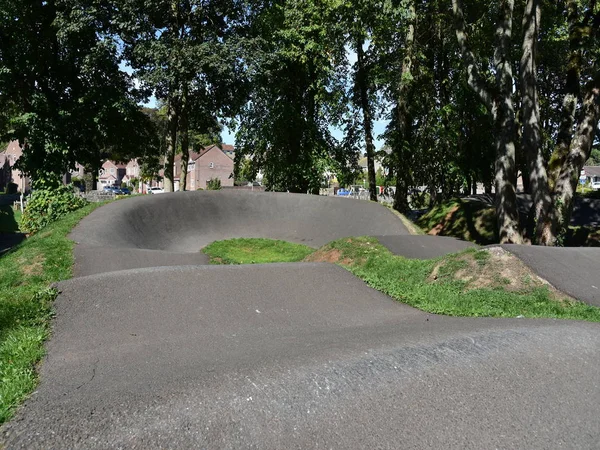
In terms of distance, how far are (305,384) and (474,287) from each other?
5.69 metres

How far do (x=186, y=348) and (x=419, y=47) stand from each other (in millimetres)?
22858

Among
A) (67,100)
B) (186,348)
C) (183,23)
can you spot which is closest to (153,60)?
(183,23)

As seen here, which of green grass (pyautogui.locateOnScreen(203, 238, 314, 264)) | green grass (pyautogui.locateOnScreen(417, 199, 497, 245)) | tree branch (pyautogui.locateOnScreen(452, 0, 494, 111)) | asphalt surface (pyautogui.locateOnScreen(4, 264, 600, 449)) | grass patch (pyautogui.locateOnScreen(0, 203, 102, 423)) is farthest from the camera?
green grass (pyautogui.locateOnScreen(417, 199, 497, 245))

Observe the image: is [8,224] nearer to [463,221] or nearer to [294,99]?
[294,99]

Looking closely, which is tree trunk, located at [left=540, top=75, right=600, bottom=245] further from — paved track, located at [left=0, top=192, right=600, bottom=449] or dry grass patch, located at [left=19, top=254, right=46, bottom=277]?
dry grass patch, located at [left=19, top=254, right=46, bottom=277]

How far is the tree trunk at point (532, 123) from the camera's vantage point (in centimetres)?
1332

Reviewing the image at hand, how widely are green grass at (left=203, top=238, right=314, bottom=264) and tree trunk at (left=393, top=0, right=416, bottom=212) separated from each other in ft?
28.7

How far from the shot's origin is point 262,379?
150 inches

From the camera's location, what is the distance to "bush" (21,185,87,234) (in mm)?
17609

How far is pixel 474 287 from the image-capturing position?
337 inches

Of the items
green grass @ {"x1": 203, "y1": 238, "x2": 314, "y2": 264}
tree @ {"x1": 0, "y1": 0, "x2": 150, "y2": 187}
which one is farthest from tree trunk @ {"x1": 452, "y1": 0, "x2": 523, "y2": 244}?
tree @ {"x1": 0, "y1": 0, "x2": 150, "y2": 187}

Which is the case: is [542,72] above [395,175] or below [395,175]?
above

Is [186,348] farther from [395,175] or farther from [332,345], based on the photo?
[395,175]

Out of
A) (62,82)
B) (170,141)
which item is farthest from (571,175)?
(62,82)
